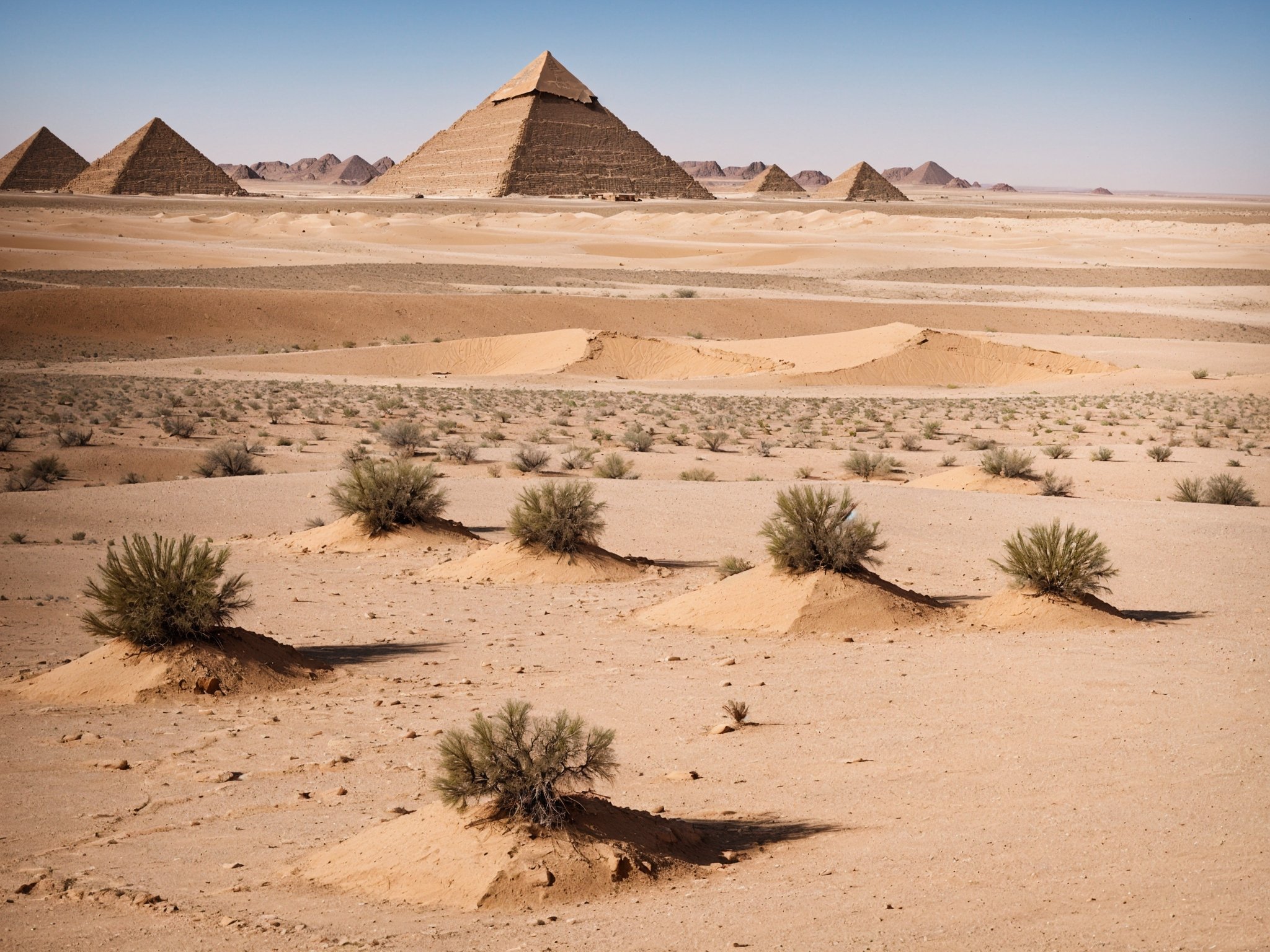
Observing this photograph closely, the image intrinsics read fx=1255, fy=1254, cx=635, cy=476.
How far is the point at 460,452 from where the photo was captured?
21.4 m

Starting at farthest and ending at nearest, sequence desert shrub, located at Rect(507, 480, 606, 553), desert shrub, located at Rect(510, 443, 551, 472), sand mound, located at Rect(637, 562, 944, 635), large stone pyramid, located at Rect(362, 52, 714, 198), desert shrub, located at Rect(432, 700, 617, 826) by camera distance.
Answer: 1. large stone pyramid, located at Rect(362, 52, 714, 198)
2. desert shrub, located at Rect(510, 443, 551, 472)
3. desert shrub, located at Rect(507, 480, 606, 553)
4. sand mound, located at Rect(637, 562, 944, 635)
5. desert shrub, located at Rect(432, 700, 617, 826)

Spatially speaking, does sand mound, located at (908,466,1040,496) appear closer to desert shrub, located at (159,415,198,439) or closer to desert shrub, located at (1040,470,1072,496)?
desert shrub, located at (1040,470,1072,496)

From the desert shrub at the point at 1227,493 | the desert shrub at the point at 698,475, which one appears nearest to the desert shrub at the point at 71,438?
the desert shrub at the point at 698,475

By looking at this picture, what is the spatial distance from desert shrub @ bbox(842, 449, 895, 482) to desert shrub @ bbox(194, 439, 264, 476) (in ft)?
30.8

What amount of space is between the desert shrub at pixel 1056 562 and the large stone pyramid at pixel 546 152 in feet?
471

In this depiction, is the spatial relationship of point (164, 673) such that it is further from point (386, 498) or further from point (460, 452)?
point (460, 452)

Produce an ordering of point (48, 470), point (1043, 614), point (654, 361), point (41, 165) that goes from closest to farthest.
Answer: point (1043, 614) → point (48, 470) → point (654, 361) → point (41, 165)

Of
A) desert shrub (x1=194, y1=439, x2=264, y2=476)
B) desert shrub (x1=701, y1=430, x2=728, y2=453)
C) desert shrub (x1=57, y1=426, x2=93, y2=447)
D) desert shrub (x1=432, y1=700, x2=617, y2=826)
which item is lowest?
desert shrub (x1=57, y1=426, x2=93, y2=447)

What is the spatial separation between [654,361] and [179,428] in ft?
61.6

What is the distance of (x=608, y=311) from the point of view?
4847cm

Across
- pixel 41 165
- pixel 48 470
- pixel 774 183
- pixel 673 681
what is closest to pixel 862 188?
pixel 774 183

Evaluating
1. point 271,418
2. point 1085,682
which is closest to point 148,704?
point 1085,682

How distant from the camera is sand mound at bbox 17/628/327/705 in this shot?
28.7 feet

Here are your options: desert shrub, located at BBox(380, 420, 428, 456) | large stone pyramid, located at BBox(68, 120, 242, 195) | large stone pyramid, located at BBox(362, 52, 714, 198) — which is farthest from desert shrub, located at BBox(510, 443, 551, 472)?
large stone pyramid, located at BBox(68, 120, 242, 195)
